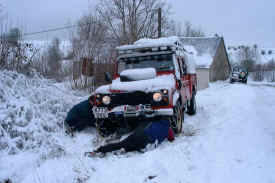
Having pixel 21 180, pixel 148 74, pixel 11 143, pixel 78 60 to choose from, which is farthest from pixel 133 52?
pixel 78 60

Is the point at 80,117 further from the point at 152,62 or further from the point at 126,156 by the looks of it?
the point at 152,62

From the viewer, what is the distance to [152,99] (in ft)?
17.4

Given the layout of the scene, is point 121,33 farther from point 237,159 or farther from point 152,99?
point 237,159

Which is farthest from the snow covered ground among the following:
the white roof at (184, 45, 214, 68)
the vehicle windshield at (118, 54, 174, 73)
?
the white roof at (184, 45, 214, 68)

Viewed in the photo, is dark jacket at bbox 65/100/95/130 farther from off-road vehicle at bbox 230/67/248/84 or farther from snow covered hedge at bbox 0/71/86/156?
off-road vehicle at bbox 230/67/248/84

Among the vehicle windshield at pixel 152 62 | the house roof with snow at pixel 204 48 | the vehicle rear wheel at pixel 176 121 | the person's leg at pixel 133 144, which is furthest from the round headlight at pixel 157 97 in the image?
the house roof with snow at pixel 204 48

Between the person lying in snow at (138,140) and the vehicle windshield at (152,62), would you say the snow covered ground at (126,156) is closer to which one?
the person lying in snow at (138,140)

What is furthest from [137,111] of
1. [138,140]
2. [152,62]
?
[152,62]

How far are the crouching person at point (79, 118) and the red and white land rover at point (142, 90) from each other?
324 mm

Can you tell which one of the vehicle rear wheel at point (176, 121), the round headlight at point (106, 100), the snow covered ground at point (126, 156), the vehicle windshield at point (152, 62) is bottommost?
the snow covered ground at point (126, 156)

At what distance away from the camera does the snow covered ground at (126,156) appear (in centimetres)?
372

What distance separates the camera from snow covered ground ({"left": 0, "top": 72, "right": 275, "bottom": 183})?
12.2 feet

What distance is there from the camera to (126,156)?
4.68 meters

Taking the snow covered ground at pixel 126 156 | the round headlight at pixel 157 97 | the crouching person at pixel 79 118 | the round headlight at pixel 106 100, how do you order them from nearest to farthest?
the snow covered ground at pixel 126 156 < the round headlight at pixel 157 97 < the round headlight at pixel 106 100 < the crouching person at pixel 79 118
